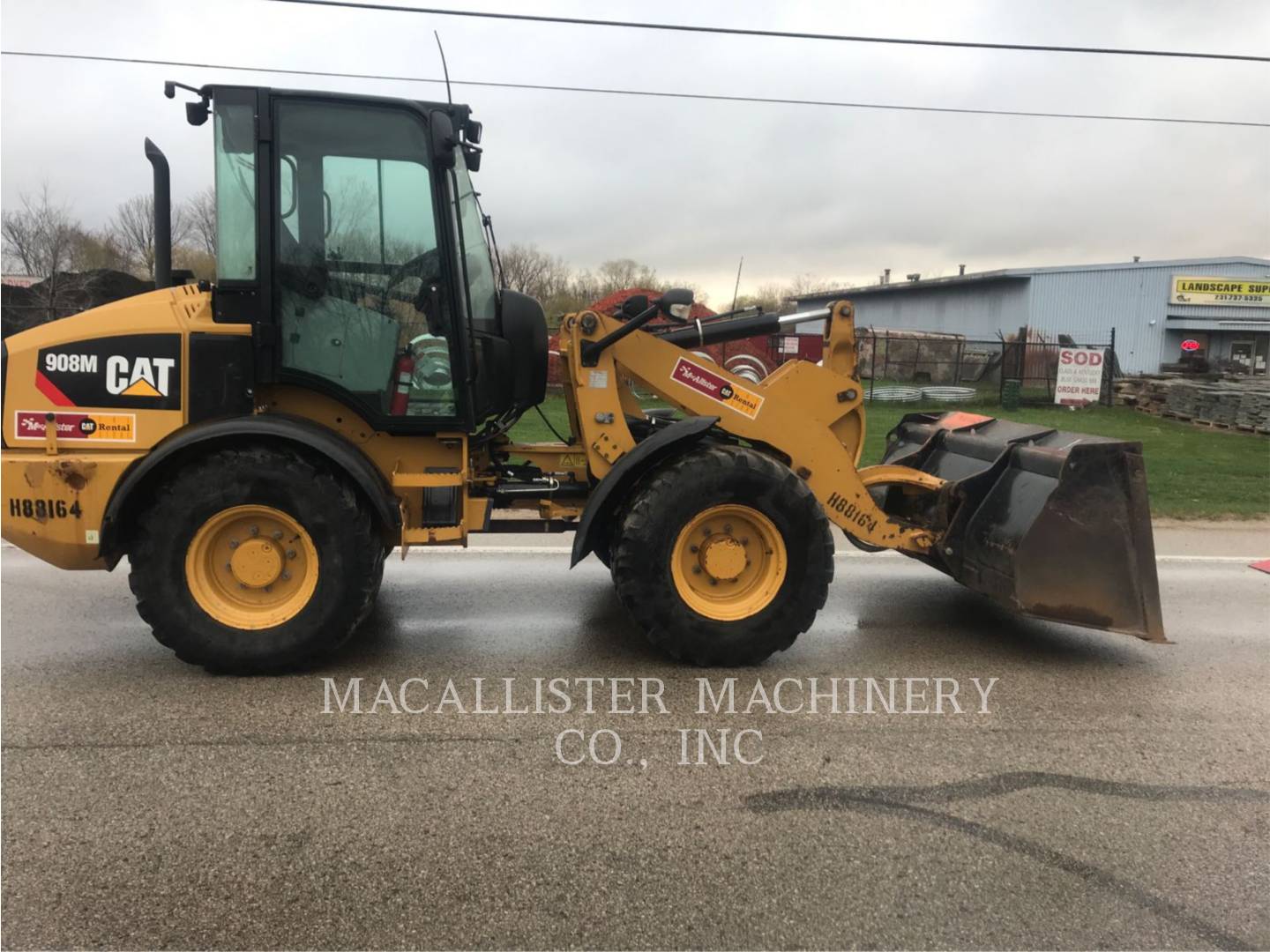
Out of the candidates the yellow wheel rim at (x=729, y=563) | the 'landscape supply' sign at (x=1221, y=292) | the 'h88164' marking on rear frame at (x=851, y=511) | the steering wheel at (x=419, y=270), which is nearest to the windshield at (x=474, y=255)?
the steering wheel at (x=419, y=270)

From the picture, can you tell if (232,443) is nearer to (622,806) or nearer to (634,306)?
(634,306)

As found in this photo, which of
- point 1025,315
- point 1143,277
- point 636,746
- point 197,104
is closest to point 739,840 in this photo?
point 636,746

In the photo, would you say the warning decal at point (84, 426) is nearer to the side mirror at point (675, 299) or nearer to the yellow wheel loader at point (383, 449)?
the yellow wheel loader at point (383, 449)

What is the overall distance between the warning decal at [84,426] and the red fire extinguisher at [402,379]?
3.93 ft

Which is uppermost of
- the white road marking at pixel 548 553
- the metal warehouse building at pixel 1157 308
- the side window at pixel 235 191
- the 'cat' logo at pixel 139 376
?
the metal warehouse building at pixel 1157 308

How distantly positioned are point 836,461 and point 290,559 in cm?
296

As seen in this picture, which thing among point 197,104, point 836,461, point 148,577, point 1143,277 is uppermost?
point 1143,277

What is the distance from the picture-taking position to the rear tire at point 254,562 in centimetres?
392

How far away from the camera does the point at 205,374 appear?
13.1ft

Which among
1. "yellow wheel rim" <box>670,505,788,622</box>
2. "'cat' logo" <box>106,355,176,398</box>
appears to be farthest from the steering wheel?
"yellow wheel rim" <box>670,505,788,622</box>

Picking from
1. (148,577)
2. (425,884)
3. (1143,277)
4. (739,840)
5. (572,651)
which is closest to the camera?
(425,884)

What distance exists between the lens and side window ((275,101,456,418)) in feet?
13.2

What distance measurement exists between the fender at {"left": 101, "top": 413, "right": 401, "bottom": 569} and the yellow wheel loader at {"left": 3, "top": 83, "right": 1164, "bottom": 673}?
0.01 m

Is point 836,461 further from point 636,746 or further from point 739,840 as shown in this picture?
point 739,840
